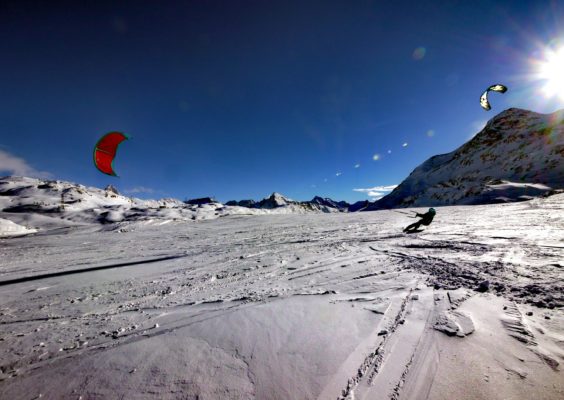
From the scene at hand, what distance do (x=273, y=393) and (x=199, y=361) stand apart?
92cm

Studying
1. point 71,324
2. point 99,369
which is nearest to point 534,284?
point 99,369

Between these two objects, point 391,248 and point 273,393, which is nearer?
point 273,393

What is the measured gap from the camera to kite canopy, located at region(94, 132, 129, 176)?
13.4 metres

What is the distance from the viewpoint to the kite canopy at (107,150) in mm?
13352

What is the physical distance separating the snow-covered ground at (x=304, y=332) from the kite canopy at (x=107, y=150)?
950 cm

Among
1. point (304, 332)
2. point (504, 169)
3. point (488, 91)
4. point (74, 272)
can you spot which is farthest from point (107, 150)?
point (504, 169)

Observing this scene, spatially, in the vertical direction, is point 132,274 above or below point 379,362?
above

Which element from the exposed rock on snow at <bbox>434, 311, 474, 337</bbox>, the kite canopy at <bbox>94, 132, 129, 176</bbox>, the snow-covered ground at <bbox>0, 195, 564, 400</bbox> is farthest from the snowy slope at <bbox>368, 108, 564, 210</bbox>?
the kite canopy at <bbox>94, 132, 129, 176</bbox>

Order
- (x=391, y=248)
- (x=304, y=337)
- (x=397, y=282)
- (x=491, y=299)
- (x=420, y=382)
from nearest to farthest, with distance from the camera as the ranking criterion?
1. (x=420, y=382)
2. (x=304, y=337)
3. (x=491, y=299)
4. (x=397, y=282)
5. (x=391, y=248)

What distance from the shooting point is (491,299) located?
3285mm

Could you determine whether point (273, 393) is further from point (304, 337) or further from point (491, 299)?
point (491, 299)

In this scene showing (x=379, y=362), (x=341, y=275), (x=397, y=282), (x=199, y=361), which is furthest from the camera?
(x=341, y=275)

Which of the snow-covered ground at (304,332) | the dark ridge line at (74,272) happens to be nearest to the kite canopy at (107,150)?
the dark ridge line at (74,272)

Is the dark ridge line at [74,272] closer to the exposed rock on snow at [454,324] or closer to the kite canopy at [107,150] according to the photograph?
the exposed rock on snow at [454,324]
